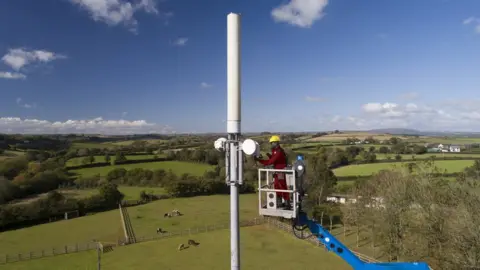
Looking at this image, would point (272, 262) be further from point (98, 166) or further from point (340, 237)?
point (98, 166)

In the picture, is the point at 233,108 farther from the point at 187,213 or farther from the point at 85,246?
the point at 187,213

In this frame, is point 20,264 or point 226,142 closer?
point 226,142

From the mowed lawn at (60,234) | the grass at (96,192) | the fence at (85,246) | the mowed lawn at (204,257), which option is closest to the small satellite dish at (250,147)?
the mowed lawn at (204,257)

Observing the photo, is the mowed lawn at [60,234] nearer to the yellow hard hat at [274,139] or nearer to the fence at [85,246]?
the fence at [85,246]

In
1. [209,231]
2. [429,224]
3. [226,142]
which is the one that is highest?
[226,142]

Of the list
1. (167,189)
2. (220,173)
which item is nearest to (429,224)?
(167,189)

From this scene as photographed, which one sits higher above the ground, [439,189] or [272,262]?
[439,189]
